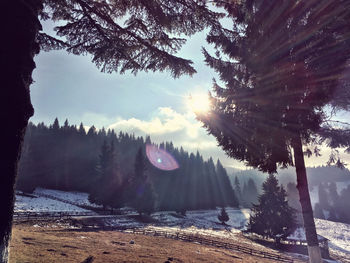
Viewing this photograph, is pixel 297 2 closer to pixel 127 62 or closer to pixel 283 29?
pixel 283 29

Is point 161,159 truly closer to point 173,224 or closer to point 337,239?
point 173,224

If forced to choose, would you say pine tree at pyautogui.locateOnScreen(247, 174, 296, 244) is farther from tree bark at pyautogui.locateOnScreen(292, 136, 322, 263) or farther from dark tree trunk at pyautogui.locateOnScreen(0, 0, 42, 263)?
dark tree trunk at pyautogui.locateOnScreen(0, 0, 42, 263)

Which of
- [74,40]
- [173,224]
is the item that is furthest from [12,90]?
[173,224]

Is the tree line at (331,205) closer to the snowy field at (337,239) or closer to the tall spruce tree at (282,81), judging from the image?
the snowy field at (337,239)

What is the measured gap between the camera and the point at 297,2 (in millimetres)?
7641

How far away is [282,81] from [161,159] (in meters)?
98.2

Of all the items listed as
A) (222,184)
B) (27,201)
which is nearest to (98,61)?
(27,201)

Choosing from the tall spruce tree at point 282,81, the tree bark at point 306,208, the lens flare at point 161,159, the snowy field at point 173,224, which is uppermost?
the lens flare at point 161,159

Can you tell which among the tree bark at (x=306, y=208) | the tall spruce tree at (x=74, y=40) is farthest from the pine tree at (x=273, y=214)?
the tall spruce tree at (x=74, y=40)

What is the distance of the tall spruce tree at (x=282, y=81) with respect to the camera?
276 inches

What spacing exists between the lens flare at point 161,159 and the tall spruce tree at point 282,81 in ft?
270

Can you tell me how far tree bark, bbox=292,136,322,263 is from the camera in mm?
7461

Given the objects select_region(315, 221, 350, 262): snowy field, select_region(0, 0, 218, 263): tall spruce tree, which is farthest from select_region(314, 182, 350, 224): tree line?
select_region(0, 0, 218, 263): tall spruce tree

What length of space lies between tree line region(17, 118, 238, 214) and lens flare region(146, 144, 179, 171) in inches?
102
